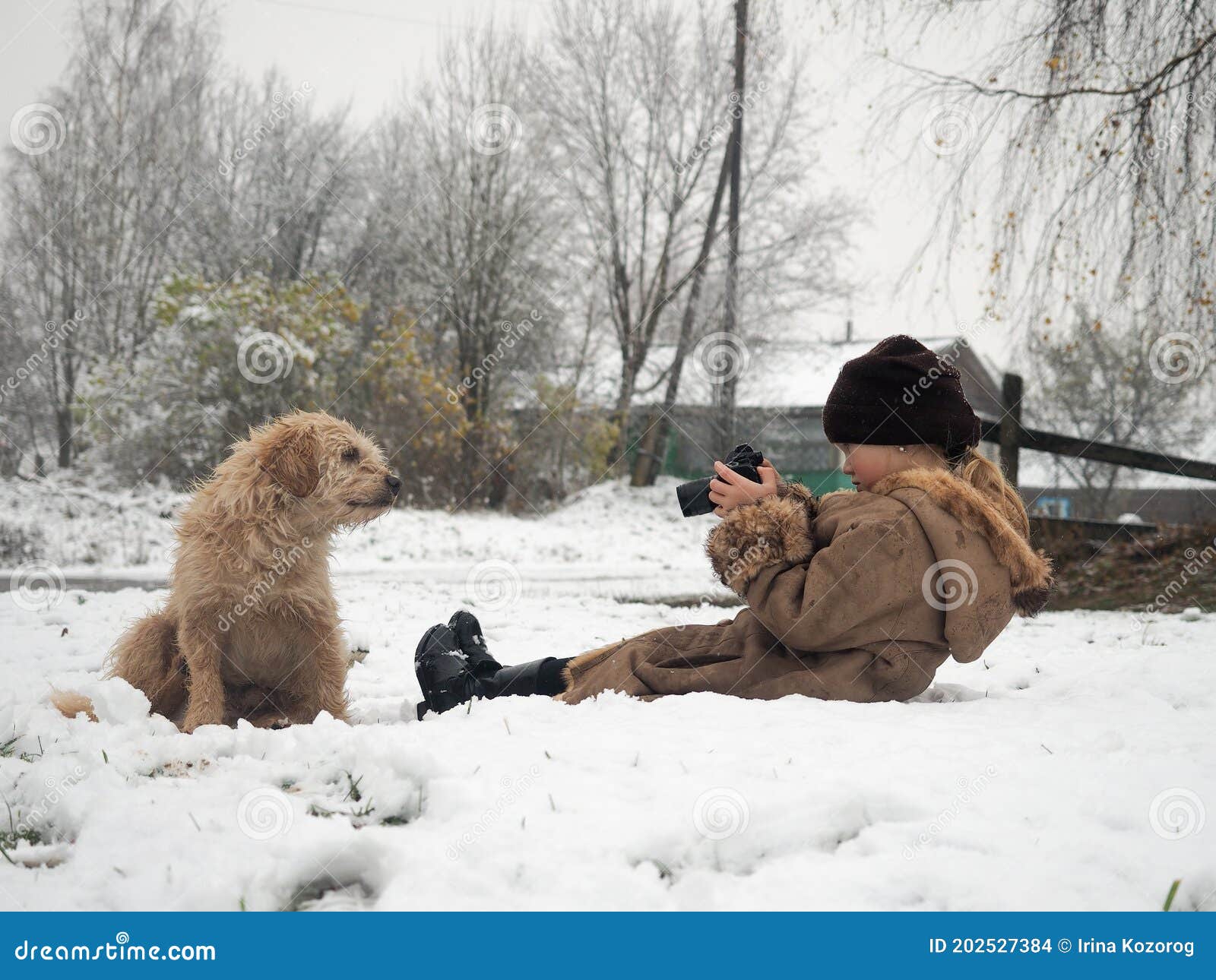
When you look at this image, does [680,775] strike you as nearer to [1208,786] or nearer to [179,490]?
[1208,786]

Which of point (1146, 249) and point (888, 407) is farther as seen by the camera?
point (1146, 249)

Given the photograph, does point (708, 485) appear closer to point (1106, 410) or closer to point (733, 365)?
point (733, 365)

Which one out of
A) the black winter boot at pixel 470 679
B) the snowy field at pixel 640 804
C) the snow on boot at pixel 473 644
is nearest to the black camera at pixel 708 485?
the snowy field at pixel 640 804

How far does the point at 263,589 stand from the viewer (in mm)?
3238

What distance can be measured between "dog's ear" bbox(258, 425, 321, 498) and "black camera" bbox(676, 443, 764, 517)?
146cm

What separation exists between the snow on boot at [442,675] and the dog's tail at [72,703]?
46.9 inches

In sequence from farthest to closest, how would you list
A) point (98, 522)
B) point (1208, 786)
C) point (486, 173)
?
point (486, 173)
point (98, 522)
point (1208, 786)

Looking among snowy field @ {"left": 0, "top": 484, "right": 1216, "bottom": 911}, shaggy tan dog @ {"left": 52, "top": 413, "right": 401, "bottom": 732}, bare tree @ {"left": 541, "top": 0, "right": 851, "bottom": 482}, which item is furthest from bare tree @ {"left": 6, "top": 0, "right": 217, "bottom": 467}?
snowy field @ {"left": 0, "top": 484, "right": 1216, "bottom": 911}

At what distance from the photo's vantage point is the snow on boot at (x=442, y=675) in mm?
3430

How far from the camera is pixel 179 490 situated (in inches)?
492

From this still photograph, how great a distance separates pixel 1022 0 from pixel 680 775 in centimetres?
665

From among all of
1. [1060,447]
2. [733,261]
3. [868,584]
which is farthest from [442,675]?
→ [733,261]

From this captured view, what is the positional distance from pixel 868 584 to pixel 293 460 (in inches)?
87.0
